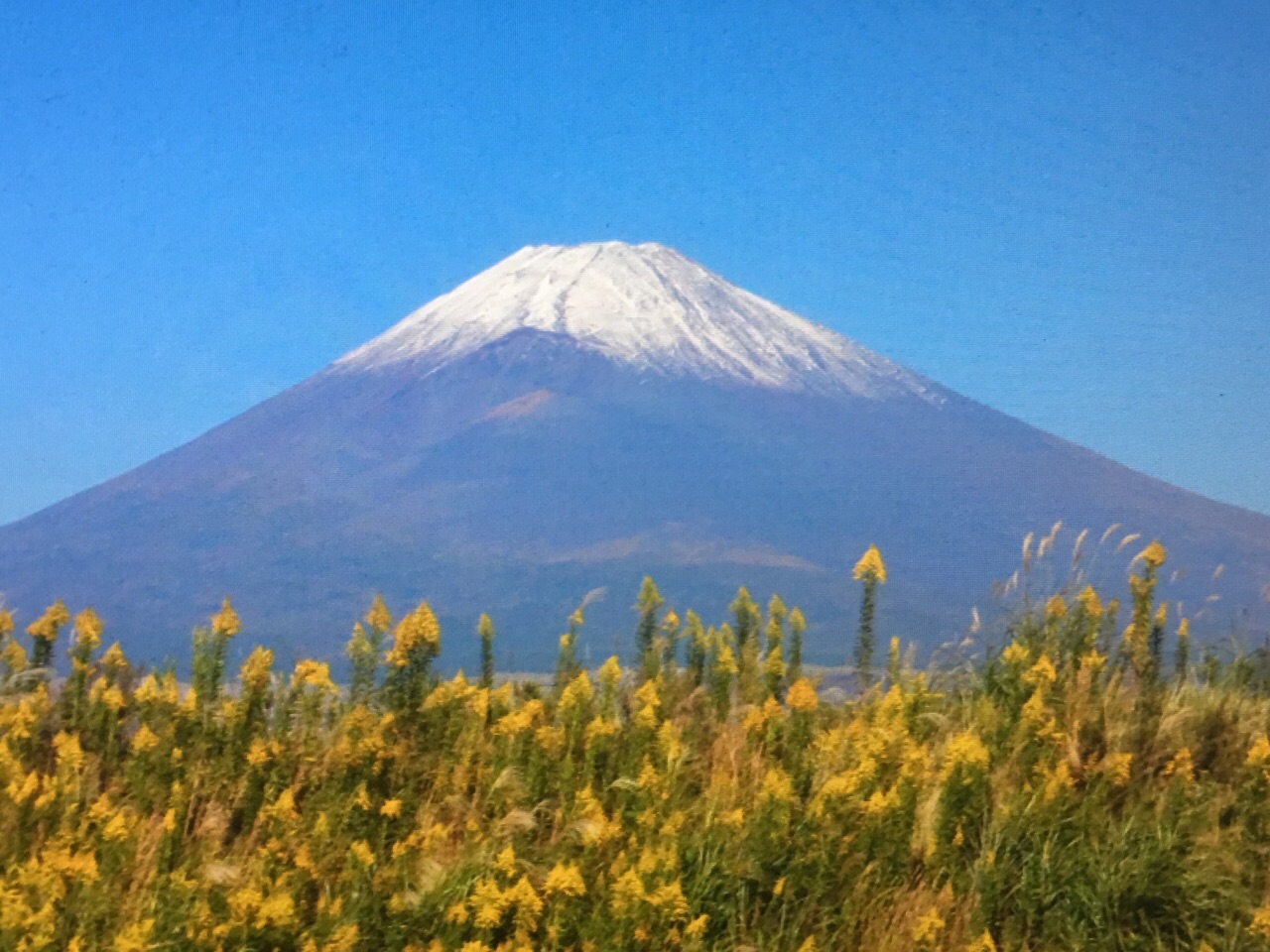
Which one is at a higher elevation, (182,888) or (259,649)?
(259,649)

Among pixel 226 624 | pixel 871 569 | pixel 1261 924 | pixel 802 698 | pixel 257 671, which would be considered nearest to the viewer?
pixel 1261 924

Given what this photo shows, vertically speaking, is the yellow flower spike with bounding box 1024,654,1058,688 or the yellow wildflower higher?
the yellow flower spike with bounding box 1024,654,1058,688

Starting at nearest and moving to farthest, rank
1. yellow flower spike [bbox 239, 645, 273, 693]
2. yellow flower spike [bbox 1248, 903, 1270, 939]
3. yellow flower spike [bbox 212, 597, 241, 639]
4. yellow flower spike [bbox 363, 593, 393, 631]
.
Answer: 1. yellow flower spike [bbox 1248, 903, 1270, 939]
2. yellow flower spike [bbox 239, 645, 273, 693]
3. yellow flower spike [bbox 363, 593, 393, 631]
4. yellow flower spike [bbox 212, 597, 241, 639]

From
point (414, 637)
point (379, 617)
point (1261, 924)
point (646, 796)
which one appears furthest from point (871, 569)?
point (1261, 924)

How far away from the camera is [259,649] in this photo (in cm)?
582

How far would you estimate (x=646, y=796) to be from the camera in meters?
4.89

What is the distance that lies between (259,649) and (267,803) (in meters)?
0.92

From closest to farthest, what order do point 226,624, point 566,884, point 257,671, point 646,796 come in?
1. point 566,884
2. point 646,796
3. point 257,671
4. point 226,624

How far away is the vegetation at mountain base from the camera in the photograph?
4.22 metres

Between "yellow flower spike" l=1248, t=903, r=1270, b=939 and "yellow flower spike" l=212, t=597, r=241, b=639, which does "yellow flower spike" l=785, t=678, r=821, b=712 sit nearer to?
"yellow flower spike" l=1248, t=903, r=1270, b=939

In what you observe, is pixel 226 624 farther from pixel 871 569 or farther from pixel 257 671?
pixel 871 569

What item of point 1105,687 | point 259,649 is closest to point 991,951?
point 1105,687

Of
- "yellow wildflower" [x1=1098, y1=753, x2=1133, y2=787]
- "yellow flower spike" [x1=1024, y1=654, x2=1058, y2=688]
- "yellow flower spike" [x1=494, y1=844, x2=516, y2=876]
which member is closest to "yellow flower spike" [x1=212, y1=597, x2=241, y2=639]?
"yellow flower spike" [x1=494, y1=844, x2=516, y2=876]

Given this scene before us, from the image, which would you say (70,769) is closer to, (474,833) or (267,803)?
(267,803)
